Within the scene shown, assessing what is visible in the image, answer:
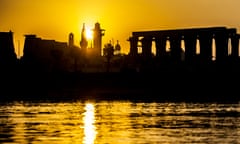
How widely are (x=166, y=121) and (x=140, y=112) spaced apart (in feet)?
68.5

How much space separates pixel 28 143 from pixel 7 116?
129ft

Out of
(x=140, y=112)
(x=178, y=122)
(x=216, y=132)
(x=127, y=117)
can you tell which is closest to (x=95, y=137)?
(x=216, y=132)

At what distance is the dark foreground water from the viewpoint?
8275cm

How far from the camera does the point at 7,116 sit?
119 meters

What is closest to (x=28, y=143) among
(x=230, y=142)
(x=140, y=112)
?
(x=230, y=142)

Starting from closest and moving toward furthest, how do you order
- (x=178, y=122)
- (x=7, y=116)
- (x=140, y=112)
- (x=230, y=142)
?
(x=230, y=142)
(x=178, y=122)
(x=7, y=116)
(x=140, y=112)

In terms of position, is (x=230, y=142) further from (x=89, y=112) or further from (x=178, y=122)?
(x=89, y=112)

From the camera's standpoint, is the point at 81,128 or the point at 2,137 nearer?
the point at 2,137

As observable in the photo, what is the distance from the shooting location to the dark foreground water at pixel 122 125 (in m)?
82.8

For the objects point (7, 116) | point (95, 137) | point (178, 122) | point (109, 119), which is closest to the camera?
point (95, 137)

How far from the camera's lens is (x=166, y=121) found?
106438 mm

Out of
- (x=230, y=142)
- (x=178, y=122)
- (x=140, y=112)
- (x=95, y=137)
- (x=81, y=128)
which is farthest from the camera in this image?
(x=140, y=112)

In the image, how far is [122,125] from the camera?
9975 cm

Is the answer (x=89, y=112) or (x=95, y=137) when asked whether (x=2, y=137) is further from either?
(x=89, y=112)
